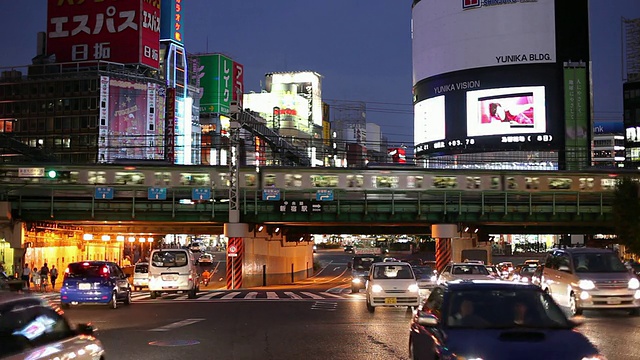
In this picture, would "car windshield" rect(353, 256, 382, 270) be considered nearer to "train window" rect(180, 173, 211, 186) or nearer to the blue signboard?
the blue signboard

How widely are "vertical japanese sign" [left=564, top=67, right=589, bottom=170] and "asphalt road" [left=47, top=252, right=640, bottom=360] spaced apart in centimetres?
5208

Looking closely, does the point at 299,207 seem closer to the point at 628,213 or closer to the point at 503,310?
the point at 628,213

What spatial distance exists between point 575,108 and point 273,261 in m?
33.0

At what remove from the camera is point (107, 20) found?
319 ft

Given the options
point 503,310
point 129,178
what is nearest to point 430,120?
point 129,178

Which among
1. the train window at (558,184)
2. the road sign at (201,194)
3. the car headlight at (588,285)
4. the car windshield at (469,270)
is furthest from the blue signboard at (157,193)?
the car headlight at (588,285)

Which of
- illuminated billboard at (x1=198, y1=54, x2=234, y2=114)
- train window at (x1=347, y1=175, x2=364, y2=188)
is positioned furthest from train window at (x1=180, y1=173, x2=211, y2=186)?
illuminated billboard at (x1=198, y1=54, x2=234, y2=114)

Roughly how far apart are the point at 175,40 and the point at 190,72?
11.1m

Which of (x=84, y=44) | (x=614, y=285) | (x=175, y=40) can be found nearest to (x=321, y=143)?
(x=175, y=40)

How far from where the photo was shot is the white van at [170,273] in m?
29.7

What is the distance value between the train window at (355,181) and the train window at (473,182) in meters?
8.18

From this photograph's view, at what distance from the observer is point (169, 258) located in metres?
29.9

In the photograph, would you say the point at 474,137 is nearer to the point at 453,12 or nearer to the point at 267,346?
the point at 453,12

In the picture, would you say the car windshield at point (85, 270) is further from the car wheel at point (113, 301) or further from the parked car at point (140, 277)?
the parked car at point (140, 277)
